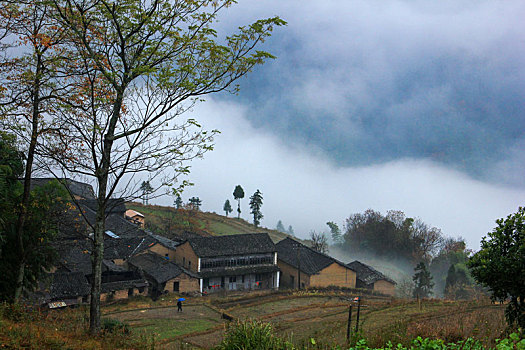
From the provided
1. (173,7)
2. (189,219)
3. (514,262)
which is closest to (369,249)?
(189,219)

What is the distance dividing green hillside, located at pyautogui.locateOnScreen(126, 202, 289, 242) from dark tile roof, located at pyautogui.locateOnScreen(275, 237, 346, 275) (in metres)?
19.6

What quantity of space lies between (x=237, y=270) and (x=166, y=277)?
961 cm

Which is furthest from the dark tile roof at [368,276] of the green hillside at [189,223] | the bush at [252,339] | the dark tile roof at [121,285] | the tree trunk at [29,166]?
the bush at [252,339]

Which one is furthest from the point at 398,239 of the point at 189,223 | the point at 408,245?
the point at 189,223

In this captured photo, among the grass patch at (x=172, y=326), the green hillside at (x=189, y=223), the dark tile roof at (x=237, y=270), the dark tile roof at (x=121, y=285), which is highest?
the green hillside at (x=189, y=223)

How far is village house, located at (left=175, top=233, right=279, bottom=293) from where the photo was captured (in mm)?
45281

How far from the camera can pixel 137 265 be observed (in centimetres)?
4375

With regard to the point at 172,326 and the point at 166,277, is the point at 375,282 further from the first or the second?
the point at 172,326

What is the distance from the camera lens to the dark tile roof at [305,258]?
47562 mm

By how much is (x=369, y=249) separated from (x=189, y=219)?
39.3 meters

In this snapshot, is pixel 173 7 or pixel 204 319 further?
pixel 204 319

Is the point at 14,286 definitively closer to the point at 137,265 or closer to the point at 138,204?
the point at 137,265

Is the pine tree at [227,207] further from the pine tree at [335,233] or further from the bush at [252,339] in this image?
the bush at [252,339]

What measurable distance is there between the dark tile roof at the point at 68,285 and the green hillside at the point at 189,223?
30.9 meters
